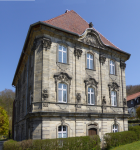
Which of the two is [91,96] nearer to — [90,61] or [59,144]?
[90,61]

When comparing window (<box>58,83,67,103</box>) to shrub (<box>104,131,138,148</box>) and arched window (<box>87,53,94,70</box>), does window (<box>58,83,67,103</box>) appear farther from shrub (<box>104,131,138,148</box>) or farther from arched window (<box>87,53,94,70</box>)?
shrub (<box>104,131,138,148</box>)

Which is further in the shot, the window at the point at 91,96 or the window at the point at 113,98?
the window at the point at 113,98

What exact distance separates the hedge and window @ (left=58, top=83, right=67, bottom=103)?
3.56 m

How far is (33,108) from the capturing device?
15.0 metres

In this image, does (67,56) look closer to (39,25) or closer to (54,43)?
(54,43)

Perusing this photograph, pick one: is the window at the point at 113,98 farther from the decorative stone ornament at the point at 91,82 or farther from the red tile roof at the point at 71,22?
the red tile roof at the point at 71,22

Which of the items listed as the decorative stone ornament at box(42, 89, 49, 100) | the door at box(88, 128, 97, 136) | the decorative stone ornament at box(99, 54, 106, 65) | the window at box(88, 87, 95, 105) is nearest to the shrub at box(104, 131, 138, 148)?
the door at box(88, 128, 97, 136)

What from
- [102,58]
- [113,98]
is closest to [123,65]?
[102,58]

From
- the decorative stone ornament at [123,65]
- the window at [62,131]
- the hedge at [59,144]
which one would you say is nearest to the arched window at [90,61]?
the decorative stone ornament at [123,65]

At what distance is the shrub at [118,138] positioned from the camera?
54.0ft

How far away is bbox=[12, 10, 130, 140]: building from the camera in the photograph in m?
15.1

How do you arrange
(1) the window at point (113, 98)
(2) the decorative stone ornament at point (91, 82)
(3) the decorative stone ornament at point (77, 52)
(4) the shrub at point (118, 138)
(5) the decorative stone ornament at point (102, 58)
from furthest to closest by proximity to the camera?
(1) the window at point (113, 98) → (5) the decorative stone ornament at point (102, 58) → (2) the decorative stone ornament at point (91, 82) → (3) the decorative stone ornament at point (77, 52) → (4) the shrub at point (118, 138)

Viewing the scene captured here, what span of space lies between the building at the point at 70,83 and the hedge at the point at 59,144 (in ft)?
5.31

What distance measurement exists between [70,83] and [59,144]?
566cm
